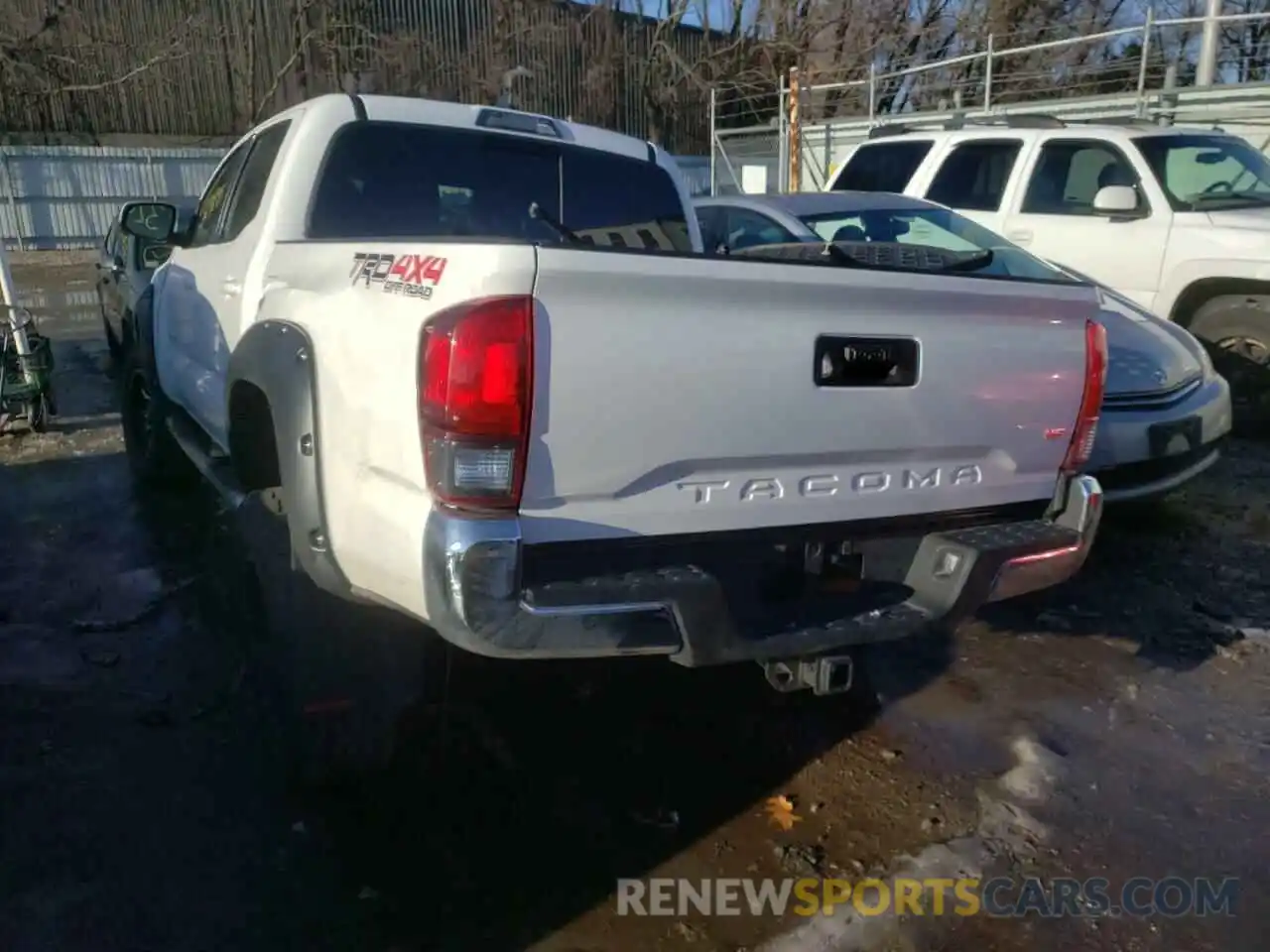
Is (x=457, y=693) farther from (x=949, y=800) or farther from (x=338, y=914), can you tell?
(x=949, y=800)

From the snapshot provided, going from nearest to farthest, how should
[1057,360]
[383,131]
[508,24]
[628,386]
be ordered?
[628,386]
[1057,360]
[383,131]
[508,24]

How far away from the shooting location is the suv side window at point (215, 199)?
4.60m

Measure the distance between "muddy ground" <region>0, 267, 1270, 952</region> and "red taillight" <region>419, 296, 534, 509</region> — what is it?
87 centimetres

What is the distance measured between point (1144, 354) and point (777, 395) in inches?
146

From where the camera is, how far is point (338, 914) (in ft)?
8.66

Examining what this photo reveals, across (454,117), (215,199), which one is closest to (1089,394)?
(454,117)

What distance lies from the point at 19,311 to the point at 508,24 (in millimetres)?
21107

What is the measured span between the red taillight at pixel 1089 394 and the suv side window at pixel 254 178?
2.88 meters

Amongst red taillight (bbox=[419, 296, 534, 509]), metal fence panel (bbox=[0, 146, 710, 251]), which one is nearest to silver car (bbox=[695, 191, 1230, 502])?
red taillight (bbox=[419, 296, 534, 509])

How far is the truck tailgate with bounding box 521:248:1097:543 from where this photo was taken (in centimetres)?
235

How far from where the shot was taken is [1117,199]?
703 centimetres

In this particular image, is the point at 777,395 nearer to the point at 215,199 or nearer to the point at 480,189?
the point at 480,189

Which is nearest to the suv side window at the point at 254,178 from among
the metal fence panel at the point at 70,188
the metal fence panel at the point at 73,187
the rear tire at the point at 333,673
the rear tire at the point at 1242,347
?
the rear tire at the point at 333,673

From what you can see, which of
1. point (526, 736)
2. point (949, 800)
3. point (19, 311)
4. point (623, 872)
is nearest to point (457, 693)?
point (526, 736)
